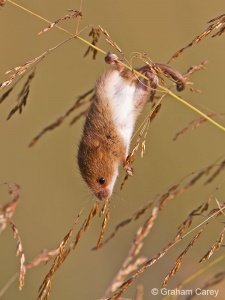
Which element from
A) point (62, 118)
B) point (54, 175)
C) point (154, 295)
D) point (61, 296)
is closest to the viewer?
point (62, 118)

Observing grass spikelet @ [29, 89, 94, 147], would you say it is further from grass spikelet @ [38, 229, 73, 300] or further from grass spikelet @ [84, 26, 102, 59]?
grass spikelet @ [38, 229, 73, 300]

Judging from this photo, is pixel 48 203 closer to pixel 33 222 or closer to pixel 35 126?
pixel 33 222

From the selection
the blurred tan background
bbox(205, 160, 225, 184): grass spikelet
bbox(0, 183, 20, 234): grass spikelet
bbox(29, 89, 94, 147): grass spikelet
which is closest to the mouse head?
bbox(29, 89, 94, 147): grass spikelet

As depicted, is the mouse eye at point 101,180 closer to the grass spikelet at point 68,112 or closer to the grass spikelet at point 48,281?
the grass spikelet at point 68,112

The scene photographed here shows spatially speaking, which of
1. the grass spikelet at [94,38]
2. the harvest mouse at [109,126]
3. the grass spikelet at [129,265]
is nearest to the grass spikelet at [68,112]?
the grass spikelet at [94,38]

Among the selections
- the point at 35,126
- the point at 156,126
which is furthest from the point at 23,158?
the point at 156,126

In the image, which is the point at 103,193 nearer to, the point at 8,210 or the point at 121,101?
the point at 121,101
